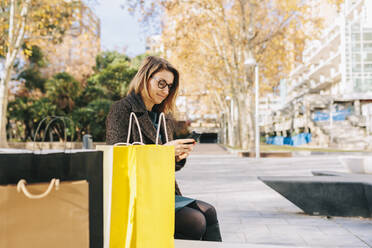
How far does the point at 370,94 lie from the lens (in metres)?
30.2

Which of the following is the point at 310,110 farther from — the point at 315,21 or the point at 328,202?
the point at 328,202

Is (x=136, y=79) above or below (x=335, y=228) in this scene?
above

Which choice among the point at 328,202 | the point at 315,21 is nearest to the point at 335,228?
the point at 328,202

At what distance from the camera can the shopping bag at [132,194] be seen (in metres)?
1.54

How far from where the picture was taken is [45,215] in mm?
1325

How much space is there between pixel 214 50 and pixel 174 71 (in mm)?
20966

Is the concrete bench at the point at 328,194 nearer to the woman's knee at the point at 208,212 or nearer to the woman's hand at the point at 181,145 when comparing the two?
the woman's knee at the point at 208,212

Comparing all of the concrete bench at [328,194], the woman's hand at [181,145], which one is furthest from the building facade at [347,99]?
the woman's hand at [181,145]

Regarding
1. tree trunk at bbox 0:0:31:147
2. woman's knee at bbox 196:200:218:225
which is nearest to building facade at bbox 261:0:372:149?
tree trunk at bbox 0:0:31:147

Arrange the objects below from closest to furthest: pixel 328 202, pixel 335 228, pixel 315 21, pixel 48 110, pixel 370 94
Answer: pixel 335 228 → pixel 328 202 → pixel 315 21 → pixel 48 110 → pixel 370 94

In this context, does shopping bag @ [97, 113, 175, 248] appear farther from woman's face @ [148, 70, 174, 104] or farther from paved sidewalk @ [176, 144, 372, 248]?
woman's face @ [148, 70, 174, 104]

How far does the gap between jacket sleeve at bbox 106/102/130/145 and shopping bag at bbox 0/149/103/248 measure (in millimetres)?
818

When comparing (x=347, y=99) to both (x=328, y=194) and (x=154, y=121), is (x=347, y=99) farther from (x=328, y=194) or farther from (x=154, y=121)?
(x=154, y=121)

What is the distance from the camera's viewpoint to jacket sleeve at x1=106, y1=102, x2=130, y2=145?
2.30 meters
